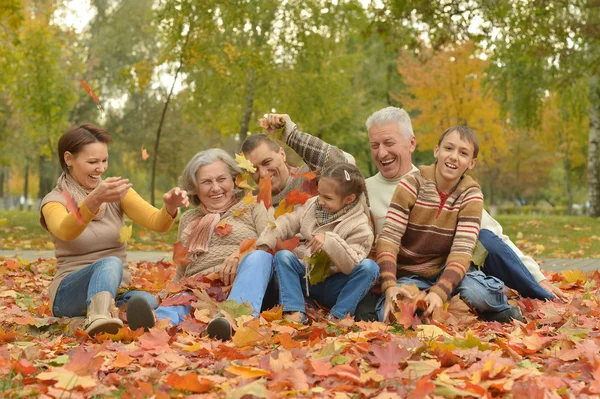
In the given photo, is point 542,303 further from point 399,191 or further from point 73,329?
point 73,329

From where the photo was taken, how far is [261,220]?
15.9 ft

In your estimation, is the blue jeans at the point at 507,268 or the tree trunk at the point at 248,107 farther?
the tree trunk at the point at 248,107

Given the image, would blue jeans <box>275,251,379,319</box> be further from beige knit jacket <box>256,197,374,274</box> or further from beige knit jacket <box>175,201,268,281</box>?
beige knit jacket <box>175,201,268,281</box>

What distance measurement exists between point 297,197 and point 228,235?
541 mm

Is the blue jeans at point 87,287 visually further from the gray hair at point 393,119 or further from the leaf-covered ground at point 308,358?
the gray hair at point 393,119

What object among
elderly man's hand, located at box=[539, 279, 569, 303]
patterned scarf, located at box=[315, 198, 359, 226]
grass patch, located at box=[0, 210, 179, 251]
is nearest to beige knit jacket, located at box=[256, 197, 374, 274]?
patterned scarf, located at box=[315, 198, 359, 226]

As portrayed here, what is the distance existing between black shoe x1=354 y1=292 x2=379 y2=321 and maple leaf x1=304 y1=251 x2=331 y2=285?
321 mm

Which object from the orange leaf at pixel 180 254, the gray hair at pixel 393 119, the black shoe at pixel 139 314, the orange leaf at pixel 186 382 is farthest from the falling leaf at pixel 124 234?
the orange leaf at pixel 186 382

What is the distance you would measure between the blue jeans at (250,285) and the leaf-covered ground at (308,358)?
11 cm

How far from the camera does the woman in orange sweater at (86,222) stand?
167 inches

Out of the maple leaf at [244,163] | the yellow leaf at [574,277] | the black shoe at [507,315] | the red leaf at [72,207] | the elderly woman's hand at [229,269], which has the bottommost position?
the yellow leaf at [574,277]

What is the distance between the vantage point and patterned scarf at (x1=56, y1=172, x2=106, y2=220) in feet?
14.8

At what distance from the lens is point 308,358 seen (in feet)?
10.5

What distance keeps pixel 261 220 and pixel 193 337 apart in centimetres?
121
